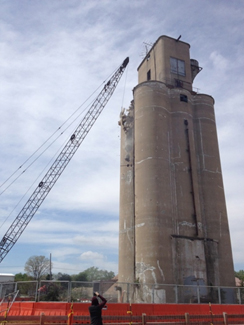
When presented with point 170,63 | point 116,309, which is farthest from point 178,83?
point 116,309

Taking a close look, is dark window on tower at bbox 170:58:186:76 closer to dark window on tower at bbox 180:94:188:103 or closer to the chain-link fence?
dark window on tower at bbox 180:94:188:103

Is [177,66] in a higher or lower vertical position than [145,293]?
higher

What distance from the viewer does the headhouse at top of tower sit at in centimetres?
4291

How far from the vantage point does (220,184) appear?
38719 mm

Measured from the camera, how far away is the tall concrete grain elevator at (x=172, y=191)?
31562mm

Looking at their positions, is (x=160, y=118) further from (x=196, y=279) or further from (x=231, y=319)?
(x=231, y=319)

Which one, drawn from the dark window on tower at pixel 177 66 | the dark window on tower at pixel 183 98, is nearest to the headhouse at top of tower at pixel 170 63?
the dark window on tower at pixel 177 66

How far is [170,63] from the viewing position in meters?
43.5

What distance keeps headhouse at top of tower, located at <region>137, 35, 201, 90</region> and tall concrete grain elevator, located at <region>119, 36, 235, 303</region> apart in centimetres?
15

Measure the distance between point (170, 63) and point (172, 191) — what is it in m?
19.3

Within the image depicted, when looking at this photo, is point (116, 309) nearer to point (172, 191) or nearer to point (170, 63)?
point (172, 191)

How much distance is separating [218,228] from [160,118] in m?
14.9

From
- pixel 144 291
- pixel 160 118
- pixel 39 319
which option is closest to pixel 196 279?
pixel 144 291

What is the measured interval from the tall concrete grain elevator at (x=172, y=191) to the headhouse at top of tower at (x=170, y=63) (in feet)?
0.49
